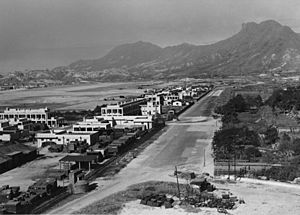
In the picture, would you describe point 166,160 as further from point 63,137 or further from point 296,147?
point 63,137

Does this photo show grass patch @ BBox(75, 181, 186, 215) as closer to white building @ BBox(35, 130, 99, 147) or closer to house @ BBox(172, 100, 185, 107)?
white building @ BBox(35, 130, 99, 147)

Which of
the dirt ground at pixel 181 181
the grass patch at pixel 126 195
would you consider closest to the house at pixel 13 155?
the dirt ground at pixel 181 181

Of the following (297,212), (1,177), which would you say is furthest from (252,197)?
(1,177)

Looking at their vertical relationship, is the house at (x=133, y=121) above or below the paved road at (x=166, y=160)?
above

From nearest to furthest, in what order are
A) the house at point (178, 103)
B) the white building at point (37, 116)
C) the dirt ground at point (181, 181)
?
the dirt ground at point (181, 181), the white building at point (37, 116), the house at point (178, 103)

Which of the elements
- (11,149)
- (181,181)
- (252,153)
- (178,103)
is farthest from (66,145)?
(178,103)

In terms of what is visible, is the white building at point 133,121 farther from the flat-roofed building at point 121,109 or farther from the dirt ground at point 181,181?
the flat-roofed building at point 121,109
